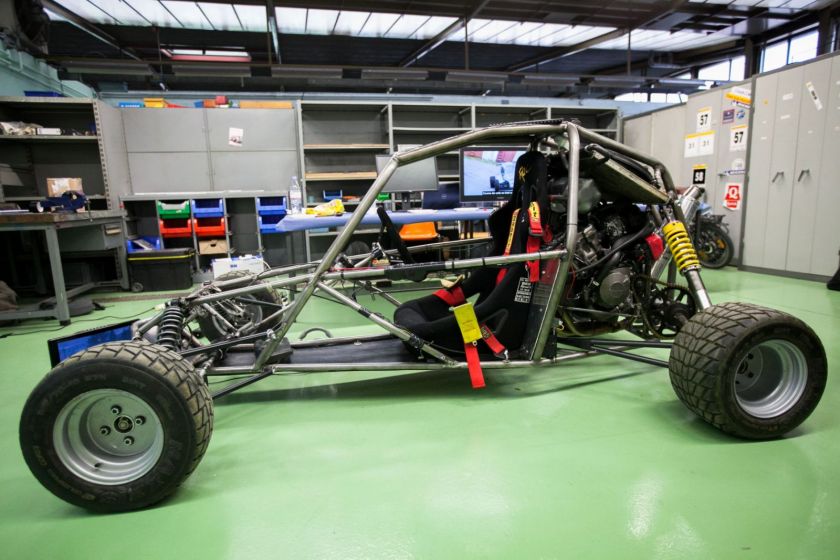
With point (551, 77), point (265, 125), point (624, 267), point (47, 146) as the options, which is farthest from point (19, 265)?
point (551, 77)

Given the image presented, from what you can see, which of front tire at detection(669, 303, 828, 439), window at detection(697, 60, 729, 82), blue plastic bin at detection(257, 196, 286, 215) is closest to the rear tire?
front tire at detection(669, 303, 828, 439)

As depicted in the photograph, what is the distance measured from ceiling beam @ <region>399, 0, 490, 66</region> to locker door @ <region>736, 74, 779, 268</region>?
151 inches

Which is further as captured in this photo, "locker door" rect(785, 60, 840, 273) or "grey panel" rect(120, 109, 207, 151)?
"grey panel" rect(120, 109, 207, 151)

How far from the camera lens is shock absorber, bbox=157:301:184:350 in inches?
66.6

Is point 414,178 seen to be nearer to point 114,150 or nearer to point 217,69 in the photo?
point 114,150

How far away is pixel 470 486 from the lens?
1.41m

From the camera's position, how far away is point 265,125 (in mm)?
6246

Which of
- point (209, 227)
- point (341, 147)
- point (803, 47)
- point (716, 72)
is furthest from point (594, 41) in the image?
point (209, 227)

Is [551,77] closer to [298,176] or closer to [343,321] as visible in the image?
[298,176]

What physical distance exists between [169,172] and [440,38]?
5.29 meters

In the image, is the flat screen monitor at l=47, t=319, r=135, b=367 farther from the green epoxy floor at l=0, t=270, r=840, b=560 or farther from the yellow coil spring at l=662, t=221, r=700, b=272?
the yellow coil spring at l=662, t=221, r=700, b=272

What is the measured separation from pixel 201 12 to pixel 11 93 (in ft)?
9.69

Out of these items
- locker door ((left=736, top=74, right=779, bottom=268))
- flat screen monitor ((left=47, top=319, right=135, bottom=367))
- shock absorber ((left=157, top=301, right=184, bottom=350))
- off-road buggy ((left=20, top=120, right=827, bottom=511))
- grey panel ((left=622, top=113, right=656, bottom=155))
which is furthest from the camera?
grey panel ((left=622, top=113, right=656, bottom=155))

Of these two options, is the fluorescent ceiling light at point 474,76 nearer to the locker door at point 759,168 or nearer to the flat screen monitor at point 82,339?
the locker door at point 759,168
